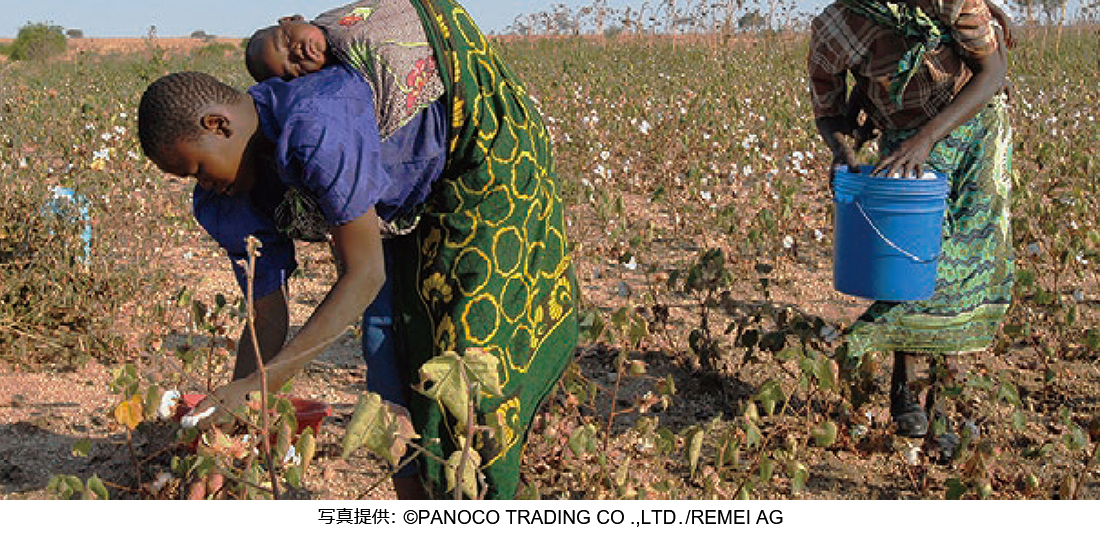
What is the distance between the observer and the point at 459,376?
4.68 feet

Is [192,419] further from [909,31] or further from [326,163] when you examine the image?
[909,31]

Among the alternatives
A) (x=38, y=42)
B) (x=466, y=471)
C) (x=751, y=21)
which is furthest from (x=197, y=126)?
(x=38, y=42)

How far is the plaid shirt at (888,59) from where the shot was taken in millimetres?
2748

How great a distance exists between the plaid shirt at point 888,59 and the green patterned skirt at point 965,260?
86 mm

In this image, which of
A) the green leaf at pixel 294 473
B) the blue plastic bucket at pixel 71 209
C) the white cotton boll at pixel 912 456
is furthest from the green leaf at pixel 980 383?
the blue plastic bucket at pixel 71 209

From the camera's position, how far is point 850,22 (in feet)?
Result: 9.68

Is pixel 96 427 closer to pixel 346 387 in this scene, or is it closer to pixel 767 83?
pixel 346 387

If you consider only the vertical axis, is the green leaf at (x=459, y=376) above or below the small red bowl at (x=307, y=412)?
above

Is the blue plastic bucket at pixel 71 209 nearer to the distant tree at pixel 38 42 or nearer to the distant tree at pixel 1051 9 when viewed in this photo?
the distant tree at pixel 1051 9

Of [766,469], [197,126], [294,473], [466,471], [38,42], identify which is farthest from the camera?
[38,42]

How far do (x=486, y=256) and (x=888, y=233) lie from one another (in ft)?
3.91

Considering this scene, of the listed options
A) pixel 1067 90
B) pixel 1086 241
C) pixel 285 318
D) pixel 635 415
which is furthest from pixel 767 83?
pixel 285 318

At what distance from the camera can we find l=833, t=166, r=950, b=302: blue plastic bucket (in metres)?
2.75

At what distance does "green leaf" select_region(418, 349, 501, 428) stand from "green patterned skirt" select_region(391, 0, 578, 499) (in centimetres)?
49
